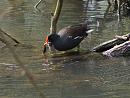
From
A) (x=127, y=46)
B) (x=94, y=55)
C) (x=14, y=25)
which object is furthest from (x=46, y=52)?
(x=14, y=25)

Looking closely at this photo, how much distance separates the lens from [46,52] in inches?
361

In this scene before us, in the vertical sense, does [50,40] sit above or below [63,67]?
above

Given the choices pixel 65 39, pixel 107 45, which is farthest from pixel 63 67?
pixel 107 45

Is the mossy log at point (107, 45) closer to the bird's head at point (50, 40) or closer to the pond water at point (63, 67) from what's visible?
the pond water at point (63, 67)

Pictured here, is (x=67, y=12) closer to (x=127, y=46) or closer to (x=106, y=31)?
(x=106, y=31)

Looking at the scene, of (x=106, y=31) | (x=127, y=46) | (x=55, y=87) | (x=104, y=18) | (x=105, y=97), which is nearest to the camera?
(x=105, y=97)

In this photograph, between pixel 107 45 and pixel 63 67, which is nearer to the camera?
pixel 63 67

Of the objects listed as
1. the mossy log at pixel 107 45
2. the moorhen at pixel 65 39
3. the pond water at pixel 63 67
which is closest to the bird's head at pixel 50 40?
the moorhen at pixel 65 39

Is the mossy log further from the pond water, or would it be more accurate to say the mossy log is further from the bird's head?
the bird's head

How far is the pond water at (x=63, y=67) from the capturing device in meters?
6.52

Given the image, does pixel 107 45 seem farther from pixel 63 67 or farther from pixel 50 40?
pixel 63 67

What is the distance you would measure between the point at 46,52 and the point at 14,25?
321 centimetres

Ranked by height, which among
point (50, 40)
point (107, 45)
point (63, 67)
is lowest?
point (63, 67)

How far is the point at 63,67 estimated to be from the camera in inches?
313
